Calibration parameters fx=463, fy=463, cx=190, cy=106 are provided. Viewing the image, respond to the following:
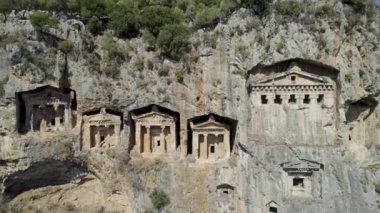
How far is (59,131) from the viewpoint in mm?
23906

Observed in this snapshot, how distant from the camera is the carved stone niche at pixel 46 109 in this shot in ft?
77.1

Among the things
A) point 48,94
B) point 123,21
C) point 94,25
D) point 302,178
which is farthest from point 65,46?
point 302,178

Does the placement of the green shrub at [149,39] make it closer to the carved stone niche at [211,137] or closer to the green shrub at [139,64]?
the green shrub at [139,64]

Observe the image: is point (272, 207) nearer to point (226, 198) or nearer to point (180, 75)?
point (226, 198)

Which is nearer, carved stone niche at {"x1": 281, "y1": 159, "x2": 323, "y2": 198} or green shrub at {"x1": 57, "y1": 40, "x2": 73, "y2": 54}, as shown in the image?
carved stone niche at {"x1": 281, "y1": 159, "x2": 323, "y2": 198}

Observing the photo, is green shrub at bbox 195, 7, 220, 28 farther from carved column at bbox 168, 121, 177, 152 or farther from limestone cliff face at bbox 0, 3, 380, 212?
carved column at bbox 168, 121, 177, 152

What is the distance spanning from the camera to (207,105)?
23.1 m

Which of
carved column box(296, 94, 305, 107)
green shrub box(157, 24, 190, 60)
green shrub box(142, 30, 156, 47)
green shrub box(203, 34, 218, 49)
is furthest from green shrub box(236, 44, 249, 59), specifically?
green shrub box(142, 30, 156, 47)

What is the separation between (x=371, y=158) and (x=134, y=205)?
1192 centimetres

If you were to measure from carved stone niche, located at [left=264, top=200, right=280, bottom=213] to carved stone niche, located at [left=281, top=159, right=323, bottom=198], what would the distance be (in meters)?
0.75

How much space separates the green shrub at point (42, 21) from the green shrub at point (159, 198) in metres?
9.71

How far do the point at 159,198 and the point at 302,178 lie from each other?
7069mm

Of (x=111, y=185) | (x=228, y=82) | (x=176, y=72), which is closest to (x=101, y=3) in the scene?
(x=176, y=72)

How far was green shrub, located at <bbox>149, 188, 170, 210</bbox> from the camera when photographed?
75.2 feet
